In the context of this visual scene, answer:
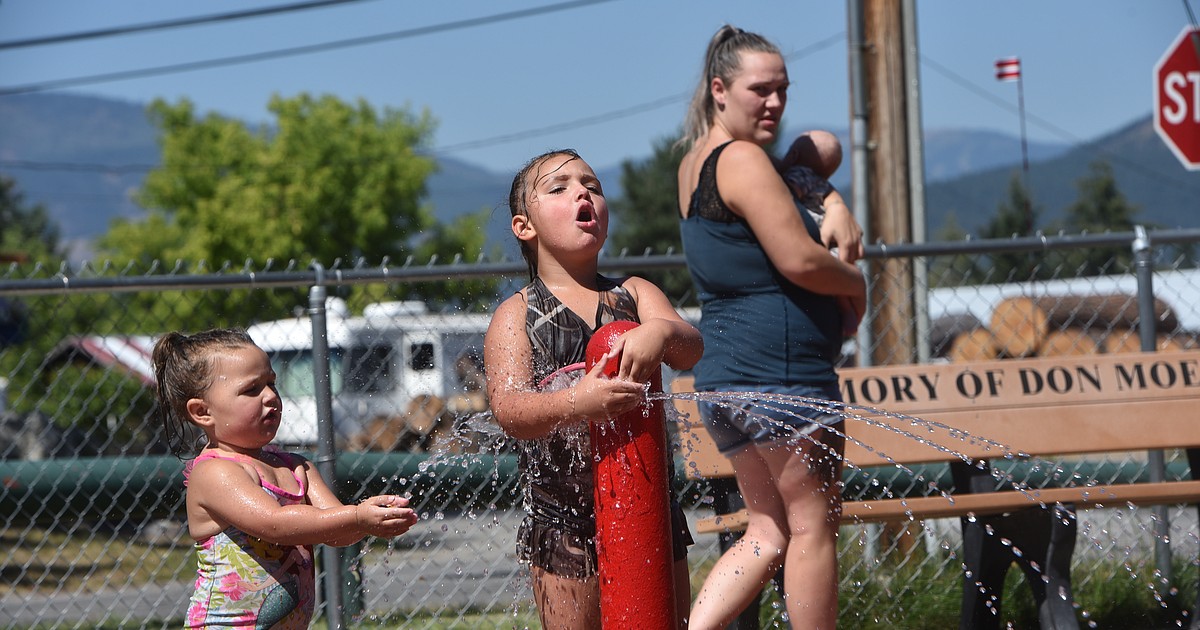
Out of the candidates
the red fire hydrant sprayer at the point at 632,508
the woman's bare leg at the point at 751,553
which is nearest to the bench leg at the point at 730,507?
the woman's bare leg at the point at 751,553

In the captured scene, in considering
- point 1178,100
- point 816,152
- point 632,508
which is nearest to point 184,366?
point 632,508

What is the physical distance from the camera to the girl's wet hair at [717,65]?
11.0 ft

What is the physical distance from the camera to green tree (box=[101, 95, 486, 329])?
36.5 m

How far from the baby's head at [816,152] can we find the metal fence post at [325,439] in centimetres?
171

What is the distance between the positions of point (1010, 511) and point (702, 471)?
1.01m

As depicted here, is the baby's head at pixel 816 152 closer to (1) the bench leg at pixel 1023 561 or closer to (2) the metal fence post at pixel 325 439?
(1) the bench leg at pixel 1023 561

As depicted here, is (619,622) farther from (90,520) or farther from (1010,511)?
(90,520)

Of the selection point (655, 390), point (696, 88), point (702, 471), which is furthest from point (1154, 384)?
point (655, 390)

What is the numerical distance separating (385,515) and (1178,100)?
19.2 ft

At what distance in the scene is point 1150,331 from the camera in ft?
15.9

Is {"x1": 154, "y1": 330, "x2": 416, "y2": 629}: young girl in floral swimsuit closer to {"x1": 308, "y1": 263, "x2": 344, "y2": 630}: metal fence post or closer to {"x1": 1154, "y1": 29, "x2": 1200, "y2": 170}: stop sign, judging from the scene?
{"x1": 308, "y1": 263, "x2": 344, "y2": 630}: metal fence post

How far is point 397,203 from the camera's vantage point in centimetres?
3825

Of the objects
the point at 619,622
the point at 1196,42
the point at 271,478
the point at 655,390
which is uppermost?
the point at 1196,42

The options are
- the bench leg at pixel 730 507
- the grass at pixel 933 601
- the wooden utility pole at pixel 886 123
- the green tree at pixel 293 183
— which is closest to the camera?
the bench leg at pixel 730 507
